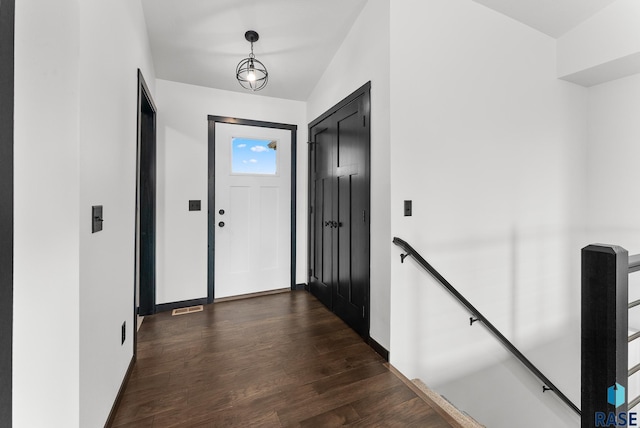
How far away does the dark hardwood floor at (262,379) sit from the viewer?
150 centimetres

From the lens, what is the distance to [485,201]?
2406 millimetres

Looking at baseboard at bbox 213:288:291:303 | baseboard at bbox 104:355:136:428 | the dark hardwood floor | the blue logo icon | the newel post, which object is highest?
the newel post

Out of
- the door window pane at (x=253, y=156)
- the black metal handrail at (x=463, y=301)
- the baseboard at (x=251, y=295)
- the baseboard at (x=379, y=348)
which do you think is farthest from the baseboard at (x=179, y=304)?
the black metal handrail at (x=463, y=301)

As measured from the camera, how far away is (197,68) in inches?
109

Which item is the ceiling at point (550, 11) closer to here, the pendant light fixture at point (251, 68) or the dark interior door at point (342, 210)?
the dark interior door at point (342, 210)

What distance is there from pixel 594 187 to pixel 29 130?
4521 millimetres

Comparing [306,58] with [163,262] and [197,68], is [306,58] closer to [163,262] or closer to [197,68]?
[197,68]

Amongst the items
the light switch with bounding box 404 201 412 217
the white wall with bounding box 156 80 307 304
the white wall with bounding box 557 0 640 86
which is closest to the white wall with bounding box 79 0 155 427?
the white wall with bounding box 156 80 307 304

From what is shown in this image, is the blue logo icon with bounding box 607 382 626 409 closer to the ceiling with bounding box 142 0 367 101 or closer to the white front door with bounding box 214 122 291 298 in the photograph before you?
the ceiling with bounding box 142 0 367 101

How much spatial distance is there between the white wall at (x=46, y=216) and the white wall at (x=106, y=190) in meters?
0.04

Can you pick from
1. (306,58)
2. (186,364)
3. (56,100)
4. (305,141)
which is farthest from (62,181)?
(305,141)

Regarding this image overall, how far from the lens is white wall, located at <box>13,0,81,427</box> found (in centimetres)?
90

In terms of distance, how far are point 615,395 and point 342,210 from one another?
2.12 metres

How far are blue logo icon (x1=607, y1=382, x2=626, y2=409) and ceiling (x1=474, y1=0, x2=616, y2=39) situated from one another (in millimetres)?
2831
